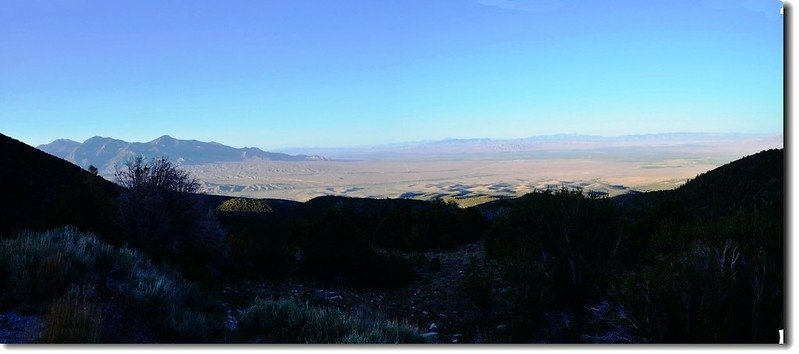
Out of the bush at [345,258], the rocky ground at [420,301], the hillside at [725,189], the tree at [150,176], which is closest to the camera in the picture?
the rocky ground at [420,301]

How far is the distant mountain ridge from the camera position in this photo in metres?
11.6

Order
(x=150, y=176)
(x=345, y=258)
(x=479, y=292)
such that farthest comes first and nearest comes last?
(x=345, y=258)
(x=150, y=176)
(x=479, y=292)

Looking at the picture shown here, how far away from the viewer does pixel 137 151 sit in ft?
39.9

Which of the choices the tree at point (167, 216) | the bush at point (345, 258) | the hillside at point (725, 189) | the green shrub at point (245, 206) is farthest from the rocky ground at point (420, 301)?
the green shrub at point (245, 206)

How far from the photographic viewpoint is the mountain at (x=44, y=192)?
1059 cm

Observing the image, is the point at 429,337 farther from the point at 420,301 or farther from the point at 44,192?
the point at 44,192

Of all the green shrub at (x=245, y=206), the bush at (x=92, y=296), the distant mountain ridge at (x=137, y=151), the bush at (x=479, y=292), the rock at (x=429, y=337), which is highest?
the distant mountain ridge at (x=137, y=151)

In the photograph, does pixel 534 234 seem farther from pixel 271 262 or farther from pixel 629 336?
pixel 271 262

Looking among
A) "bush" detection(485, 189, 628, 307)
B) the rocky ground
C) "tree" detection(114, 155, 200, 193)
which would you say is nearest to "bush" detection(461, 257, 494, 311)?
the rocky ground

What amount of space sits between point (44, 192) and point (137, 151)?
409 inches

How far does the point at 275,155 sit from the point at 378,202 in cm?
2008

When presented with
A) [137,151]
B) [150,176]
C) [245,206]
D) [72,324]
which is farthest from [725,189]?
[245,206]

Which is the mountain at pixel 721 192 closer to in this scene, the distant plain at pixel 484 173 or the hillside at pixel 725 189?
the hillside at pixel 725 189

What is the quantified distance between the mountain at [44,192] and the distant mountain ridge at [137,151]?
59 cm
